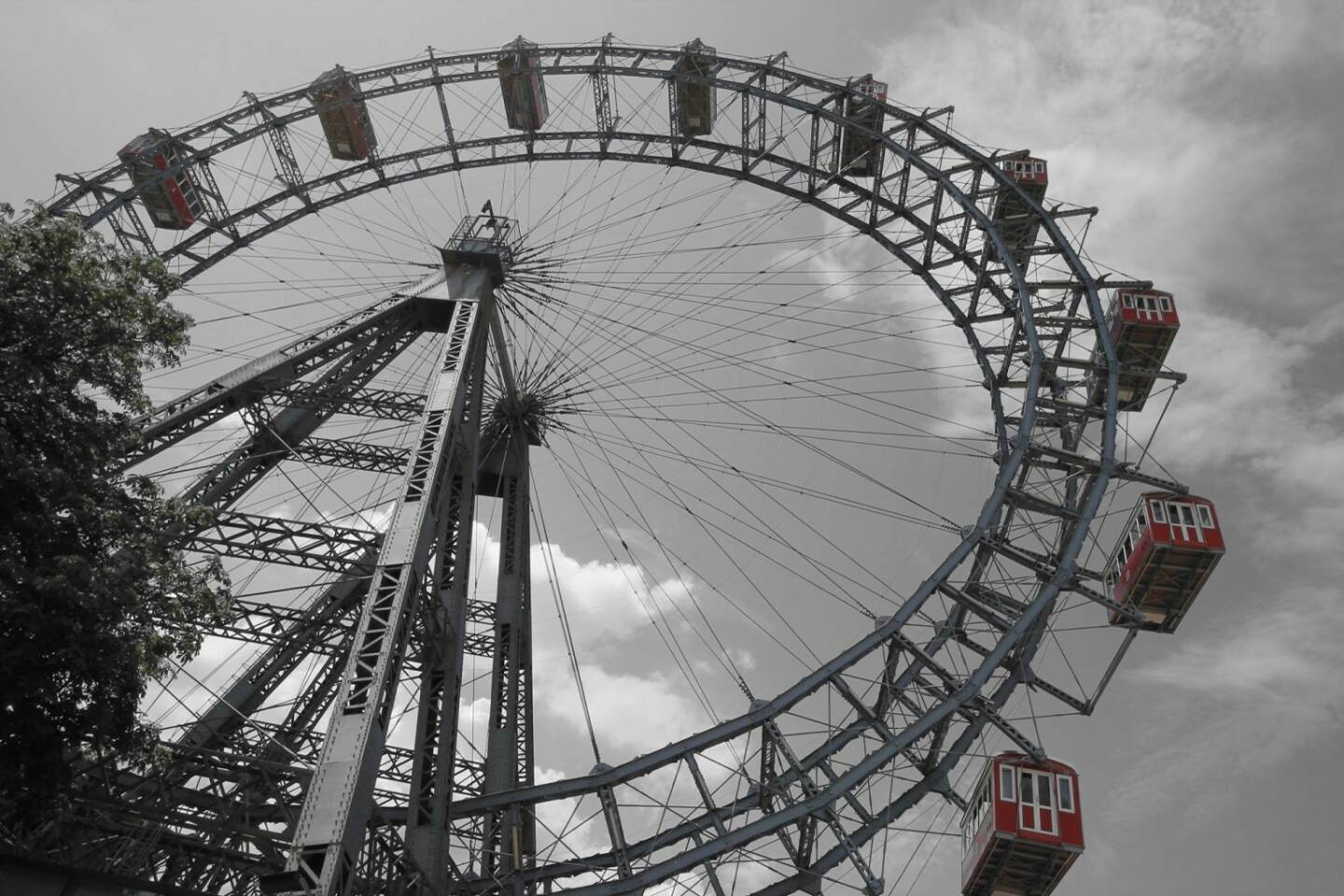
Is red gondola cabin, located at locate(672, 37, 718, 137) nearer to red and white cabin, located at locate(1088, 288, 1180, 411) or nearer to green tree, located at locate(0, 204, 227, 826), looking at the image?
red and white cabin, located at locate(1088, 288, 1180, 411)

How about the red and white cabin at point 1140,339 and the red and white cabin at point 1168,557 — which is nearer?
the red and white cabin at point 1168,557

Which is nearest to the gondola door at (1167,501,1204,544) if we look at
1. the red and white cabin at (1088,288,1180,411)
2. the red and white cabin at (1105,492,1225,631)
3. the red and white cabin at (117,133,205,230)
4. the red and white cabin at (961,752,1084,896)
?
the red and white cabin at (1105,492,1225,631)

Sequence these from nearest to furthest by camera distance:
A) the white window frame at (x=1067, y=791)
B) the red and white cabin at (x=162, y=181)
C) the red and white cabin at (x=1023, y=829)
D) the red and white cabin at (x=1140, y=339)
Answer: the red and white cabin at (x=1023, y=829)
the white window frame at (x=1067, y=791)
the red and white cabin at (x=1140, y=339)
the red and white cabin at (x=162, y=181)

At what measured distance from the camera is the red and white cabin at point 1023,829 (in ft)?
55.2

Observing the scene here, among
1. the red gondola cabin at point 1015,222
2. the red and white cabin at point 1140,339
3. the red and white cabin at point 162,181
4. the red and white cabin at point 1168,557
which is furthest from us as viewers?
the red gondola cabin at point 1015,222

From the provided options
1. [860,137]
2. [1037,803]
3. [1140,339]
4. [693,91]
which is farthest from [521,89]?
[1037,803]

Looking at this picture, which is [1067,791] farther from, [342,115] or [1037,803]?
[342,115]

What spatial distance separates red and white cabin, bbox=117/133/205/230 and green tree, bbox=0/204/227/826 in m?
14.0

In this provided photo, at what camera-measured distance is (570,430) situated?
2467cm

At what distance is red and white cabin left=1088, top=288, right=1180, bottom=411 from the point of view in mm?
25547

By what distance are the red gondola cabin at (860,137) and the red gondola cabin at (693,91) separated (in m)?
3.83

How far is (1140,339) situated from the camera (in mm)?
25688

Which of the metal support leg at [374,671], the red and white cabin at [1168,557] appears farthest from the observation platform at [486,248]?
the red and white cabin at [1168,557]

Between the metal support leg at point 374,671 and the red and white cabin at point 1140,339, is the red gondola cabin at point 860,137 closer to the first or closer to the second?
the red and white cabin at point 1140,339
